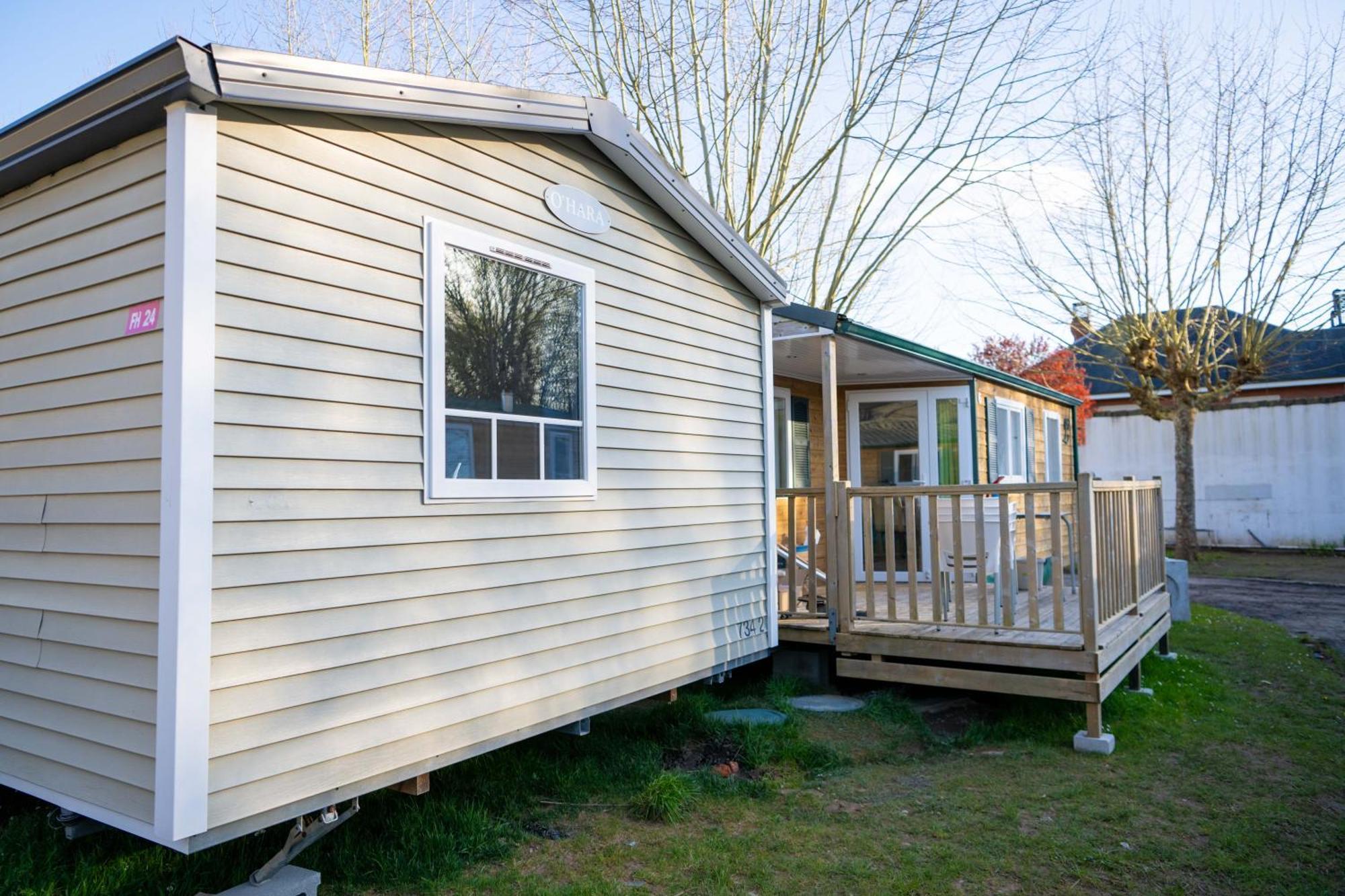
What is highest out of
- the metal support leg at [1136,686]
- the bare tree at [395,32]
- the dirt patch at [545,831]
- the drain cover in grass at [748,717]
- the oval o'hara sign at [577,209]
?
the bare tree at [395,32]

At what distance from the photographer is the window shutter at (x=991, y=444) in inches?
379

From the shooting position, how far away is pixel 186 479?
2.86 m

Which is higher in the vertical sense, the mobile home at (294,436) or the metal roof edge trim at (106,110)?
the metal roof edge trim at (106,110)

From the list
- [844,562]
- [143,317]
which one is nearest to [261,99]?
[143,317]

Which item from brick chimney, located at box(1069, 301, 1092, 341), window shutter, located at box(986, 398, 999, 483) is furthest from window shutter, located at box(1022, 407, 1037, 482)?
brick chimney, located at box(1069, 301, 1092, 341)

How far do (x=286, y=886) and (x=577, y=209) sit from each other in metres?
3.23

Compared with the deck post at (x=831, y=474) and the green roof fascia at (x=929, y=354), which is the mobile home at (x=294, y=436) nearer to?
the deck post at (x=831, y=474)

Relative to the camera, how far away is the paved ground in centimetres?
956

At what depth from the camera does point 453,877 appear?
145 inches

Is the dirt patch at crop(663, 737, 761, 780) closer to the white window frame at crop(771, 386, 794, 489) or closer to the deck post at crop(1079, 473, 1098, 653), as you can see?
the deck post at crop(1079, 473, 1098, 653)

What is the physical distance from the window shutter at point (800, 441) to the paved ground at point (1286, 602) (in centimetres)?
511

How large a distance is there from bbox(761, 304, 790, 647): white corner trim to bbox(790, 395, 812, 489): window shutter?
2550 mm

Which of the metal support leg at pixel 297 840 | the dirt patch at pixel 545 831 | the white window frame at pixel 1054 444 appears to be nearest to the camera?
the metal support leg at pixel 297 840

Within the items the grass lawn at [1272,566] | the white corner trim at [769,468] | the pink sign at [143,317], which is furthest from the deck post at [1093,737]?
the grass lawn at [1272,566]
